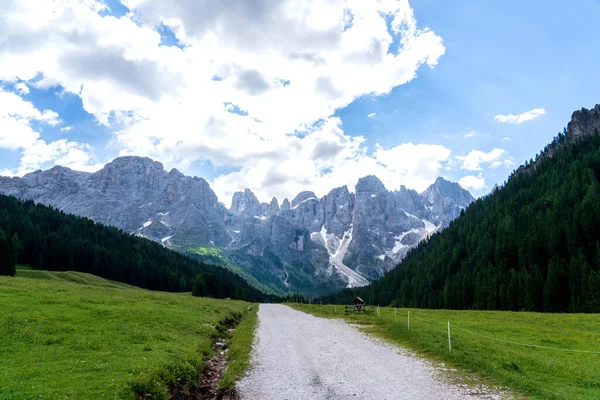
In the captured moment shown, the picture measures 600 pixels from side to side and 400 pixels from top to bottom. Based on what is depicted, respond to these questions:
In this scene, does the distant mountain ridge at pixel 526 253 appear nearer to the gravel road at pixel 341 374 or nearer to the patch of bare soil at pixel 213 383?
the gravel road at pixel 341 374

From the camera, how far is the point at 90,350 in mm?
19750

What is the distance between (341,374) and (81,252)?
5920 inches

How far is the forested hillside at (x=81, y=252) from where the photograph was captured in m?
126

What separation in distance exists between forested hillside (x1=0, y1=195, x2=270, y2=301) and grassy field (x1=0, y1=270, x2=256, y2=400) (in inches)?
2970

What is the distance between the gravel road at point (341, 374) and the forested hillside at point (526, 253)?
258 feet

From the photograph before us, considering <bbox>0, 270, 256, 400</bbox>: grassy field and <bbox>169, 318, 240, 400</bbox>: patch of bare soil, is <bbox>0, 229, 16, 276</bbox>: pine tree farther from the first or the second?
<bbox>169, 318, 240, 400</bbox>: patch of bare soil

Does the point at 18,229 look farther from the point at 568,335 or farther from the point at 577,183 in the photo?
the point at 577,183

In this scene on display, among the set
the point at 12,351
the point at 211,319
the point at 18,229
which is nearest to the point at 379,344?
the point at 211,319

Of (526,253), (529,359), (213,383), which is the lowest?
(213,383)

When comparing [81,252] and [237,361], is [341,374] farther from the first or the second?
[81,252]

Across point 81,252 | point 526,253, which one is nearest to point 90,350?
point 526,253

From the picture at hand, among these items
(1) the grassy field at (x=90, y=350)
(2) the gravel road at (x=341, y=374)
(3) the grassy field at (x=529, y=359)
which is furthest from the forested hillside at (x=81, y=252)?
(3) the grassy field at (x=529, y=359)

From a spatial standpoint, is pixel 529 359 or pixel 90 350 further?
pixel 529 359

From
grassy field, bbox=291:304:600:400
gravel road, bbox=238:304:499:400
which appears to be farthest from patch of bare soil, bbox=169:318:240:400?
grassy field, bbox=291:304:600:400
